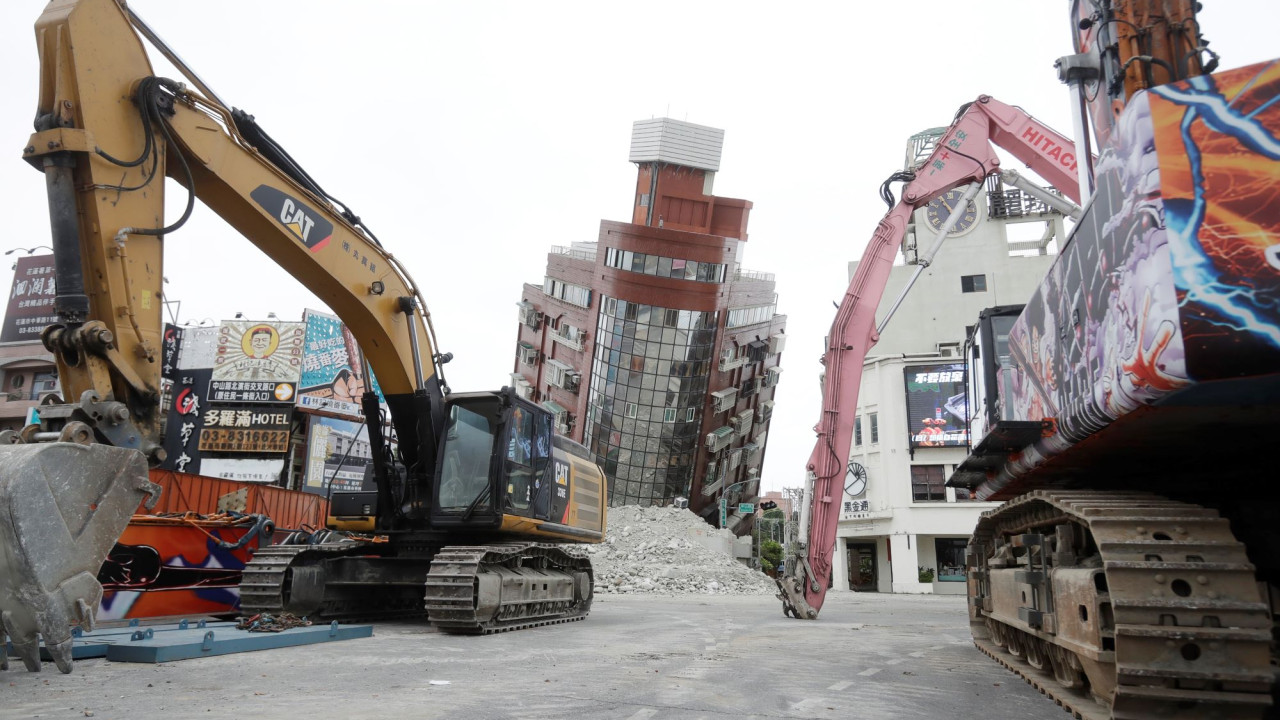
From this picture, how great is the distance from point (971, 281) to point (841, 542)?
17743 mm

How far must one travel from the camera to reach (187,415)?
43250 mm

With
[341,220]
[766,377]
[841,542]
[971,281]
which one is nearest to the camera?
[341,220]

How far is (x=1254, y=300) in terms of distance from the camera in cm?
367

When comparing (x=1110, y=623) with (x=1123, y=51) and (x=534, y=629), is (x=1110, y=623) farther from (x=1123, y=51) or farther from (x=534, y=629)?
(x=534, y=629)

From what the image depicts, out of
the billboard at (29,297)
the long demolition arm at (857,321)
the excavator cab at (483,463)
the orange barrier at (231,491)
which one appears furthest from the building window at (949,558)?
the billboard at (29,297)

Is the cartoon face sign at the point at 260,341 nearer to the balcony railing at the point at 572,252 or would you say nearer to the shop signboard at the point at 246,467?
the shop signboard at the point at 246,467

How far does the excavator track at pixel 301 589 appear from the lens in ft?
35.4

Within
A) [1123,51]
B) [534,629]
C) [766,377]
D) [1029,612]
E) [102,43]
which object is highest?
[766,377]

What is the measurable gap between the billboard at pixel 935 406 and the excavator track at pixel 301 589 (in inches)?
1383

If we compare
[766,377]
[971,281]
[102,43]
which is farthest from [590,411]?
[102,43]

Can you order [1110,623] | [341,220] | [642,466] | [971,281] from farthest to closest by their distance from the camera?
[642,466] → [971,281] → [341,220] → [1110,623]

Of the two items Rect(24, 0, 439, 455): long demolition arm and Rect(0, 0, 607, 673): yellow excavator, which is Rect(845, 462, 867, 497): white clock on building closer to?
Rect(0, 0, 607, 673): yellow excavator

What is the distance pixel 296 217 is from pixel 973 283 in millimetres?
47996

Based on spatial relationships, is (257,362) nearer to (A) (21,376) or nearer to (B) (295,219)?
(A) (21,376)
